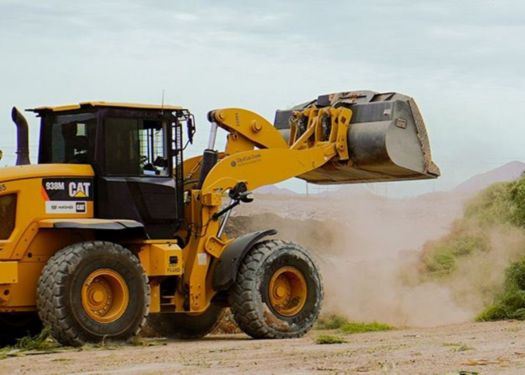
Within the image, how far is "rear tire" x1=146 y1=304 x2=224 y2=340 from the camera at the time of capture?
2078 cm

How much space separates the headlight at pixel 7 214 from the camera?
57.1 ft

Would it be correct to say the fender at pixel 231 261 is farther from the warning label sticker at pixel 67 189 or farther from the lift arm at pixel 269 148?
the warning label sticker at pixel 67 189

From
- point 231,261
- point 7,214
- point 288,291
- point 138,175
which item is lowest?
point 288,291

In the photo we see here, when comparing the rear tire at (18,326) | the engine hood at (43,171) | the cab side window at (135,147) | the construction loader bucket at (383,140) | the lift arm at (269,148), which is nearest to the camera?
the engine hood at (43,171)

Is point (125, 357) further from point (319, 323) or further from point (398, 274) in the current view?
point (398, 274)

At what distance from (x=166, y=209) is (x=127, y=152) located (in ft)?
3.45

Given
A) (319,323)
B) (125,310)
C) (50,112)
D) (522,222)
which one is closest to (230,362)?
(125,310)

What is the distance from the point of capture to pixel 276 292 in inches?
770

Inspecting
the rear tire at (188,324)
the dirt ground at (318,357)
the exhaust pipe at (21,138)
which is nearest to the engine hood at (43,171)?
the exhaust pipe at (21,138)

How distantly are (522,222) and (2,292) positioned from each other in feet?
34.9

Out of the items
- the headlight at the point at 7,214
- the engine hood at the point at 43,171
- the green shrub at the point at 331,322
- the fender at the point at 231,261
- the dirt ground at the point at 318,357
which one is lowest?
the green shrub at the point at 331,322

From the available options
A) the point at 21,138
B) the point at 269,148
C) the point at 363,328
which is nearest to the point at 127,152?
the point at 21,138

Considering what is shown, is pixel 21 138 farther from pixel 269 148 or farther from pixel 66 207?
pixel 269 148

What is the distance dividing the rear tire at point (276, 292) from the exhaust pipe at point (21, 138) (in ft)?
11.8
